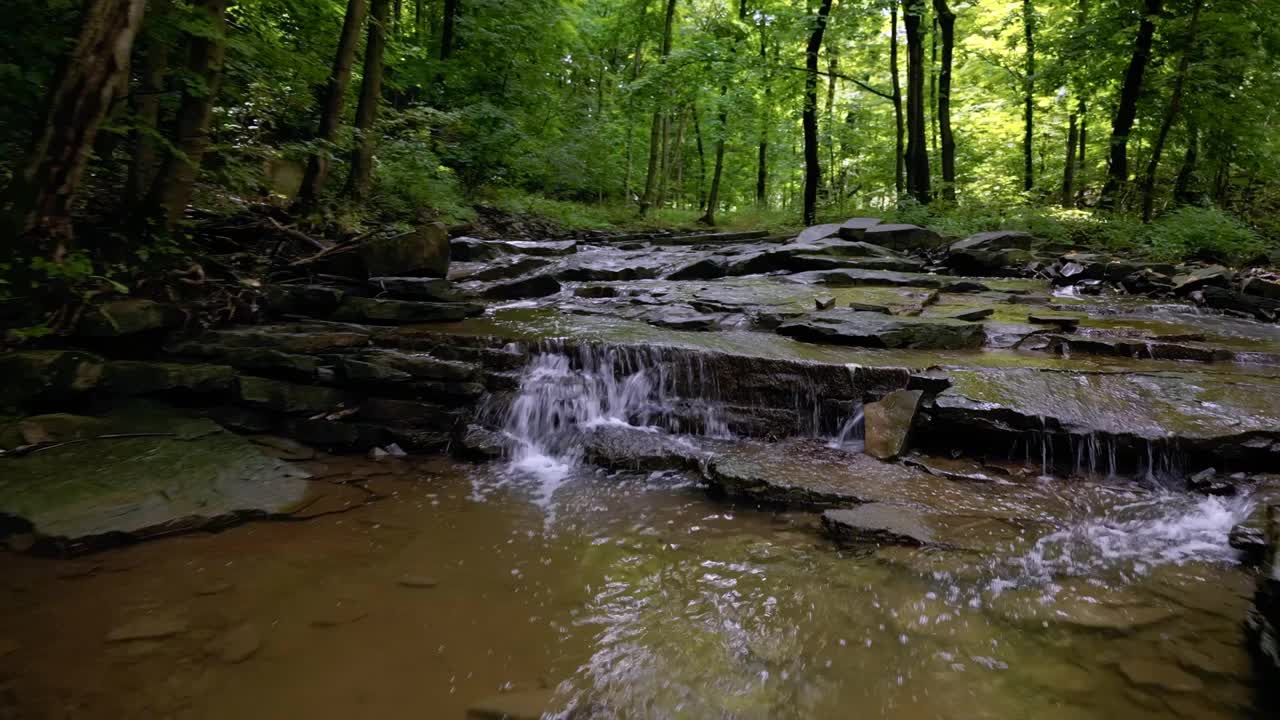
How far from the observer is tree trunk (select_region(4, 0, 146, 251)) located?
4242mm

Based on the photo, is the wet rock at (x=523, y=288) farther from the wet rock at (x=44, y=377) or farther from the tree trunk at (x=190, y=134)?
the wet rock at (x=44, y=377)

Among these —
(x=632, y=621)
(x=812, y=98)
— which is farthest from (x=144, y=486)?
(x=812, y=98)

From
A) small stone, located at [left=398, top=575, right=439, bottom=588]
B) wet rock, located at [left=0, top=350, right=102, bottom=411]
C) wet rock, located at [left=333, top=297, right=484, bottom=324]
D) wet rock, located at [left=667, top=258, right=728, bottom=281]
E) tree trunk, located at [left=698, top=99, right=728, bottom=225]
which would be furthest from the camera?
tree trunk, located at [left=698, top=99, right=728, bottom=225]

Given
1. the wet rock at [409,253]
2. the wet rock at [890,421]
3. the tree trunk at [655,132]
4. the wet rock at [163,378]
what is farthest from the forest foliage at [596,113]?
the wet rock at [890,421]

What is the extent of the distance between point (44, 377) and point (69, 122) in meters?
1.91

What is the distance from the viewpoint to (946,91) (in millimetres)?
14953

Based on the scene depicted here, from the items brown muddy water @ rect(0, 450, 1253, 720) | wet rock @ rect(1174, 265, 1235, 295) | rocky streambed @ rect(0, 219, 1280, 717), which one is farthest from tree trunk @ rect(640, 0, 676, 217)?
brown muddy water @ rect(0, 450, 1253, 720)

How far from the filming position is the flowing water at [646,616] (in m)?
2.34

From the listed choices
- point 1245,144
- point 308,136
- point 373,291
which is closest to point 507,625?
point 373,291

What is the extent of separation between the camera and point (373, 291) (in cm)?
730

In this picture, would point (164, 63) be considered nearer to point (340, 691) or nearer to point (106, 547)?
point (106, 547)

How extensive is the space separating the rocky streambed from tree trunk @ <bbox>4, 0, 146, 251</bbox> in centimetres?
90

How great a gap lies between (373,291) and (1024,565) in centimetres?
714

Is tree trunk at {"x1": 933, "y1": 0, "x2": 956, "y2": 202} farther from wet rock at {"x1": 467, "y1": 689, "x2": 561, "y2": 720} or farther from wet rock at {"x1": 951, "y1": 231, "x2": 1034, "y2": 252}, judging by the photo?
wet rock at {"x1": 467, "y1": 689, "x2": 561, "y2": 720}
